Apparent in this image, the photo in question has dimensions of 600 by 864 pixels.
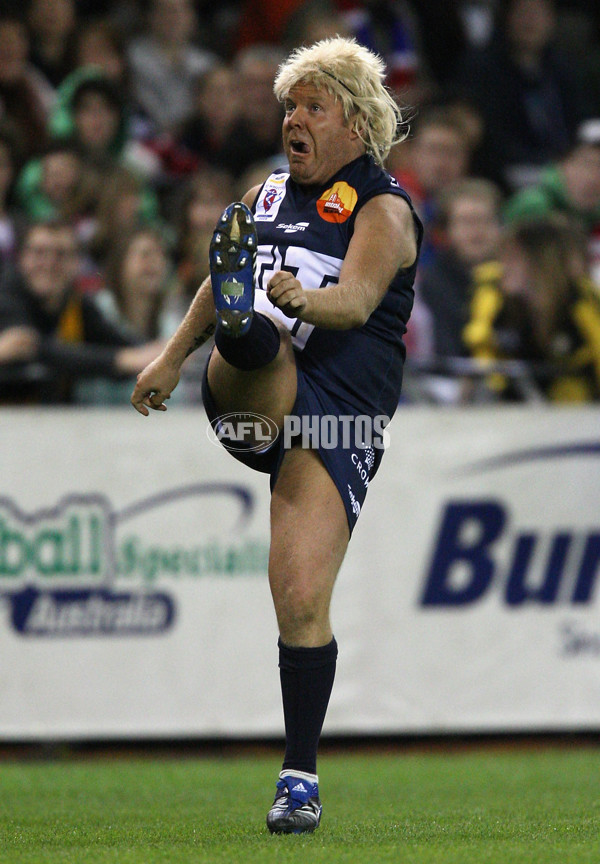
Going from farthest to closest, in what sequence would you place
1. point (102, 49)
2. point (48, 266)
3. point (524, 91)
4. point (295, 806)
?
point (524, 91)
point (102, 49)
point (48, 266)
point (295, 806)

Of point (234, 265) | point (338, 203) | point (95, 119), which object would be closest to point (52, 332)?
point (95, 119)

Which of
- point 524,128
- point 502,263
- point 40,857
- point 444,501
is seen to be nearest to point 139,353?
point 444,501

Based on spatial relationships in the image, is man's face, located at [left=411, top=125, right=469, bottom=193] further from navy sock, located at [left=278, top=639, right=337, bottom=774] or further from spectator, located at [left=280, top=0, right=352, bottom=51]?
navy sock, located at [left=278, top=639, right=337, bottom=774]

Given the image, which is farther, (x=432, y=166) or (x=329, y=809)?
(x=432, y=166)

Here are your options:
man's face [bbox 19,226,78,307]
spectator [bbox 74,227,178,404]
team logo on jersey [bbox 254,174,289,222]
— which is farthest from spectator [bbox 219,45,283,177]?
team logo on jersey [bbox 254,174,289,222]

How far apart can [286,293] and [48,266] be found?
368 cm

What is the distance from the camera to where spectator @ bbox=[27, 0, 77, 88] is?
964 cm

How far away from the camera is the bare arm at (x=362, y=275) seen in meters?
3.64

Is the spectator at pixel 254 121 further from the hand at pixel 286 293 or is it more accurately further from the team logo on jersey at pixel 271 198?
the hand at pixel 286 293

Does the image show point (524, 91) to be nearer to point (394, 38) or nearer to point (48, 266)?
point (394, 38)

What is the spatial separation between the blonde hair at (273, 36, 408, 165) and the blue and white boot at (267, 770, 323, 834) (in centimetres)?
182

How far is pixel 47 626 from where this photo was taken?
→ 6.73 meters

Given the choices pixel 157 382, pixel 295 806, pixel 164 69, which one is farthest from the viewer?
pixel 164 69

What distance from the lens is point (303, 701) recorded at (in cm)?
395
